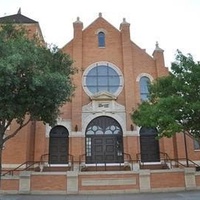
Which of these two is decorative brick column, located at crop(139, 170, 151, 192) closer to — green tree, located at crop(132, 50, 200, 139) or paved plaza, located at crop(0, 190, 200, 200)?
paved plaza, located at crop(0, 190, 200, 200)

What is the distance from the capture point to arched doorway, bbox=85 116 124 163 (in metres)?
22.1

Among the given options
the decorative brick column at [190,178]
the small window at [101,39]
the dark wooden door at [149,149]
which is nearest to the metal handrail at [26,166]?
the dark wooden door at [149,149]

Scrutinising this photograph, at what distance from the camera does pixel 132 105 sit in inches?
910

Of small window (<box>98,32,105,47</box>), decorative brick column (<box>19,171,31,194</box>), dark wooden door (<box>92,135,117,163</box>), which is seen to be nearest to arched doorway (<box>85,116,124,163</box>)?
dark wooden door (<box>92,135,117,163</box>)

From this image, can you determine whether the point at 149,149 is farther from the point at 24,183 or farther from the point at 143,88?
the point at 24,183

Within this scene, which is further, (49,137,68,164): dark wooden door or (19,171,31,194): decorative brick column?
(49,137,68,164): dark wooden door

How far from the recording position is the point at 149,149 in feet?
74.1

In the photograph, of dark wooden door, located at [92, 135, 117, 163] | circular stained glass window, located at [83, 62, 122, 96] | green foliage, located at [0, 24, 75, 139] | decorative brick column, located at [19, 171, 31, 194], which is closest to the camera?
green foliage, located at [0, 24, 75, 139]

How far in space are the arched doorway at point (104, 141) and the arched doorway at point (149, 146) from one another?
1.67 meters

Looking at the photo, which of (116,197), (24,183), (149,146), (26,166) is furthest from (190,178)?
(26,166)

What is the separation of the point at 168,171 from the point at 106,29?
1429 centimetres

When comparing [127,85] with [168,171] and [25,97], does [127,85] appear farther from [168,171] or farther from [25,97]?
[25,97]

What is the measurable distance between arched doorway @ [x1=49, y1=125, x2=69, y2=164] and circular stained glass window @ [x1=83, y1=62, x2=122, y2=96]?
390 centimetres

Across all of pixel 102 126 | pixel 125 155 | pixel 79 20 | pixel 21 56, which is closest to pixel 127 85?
pixel 102 126
